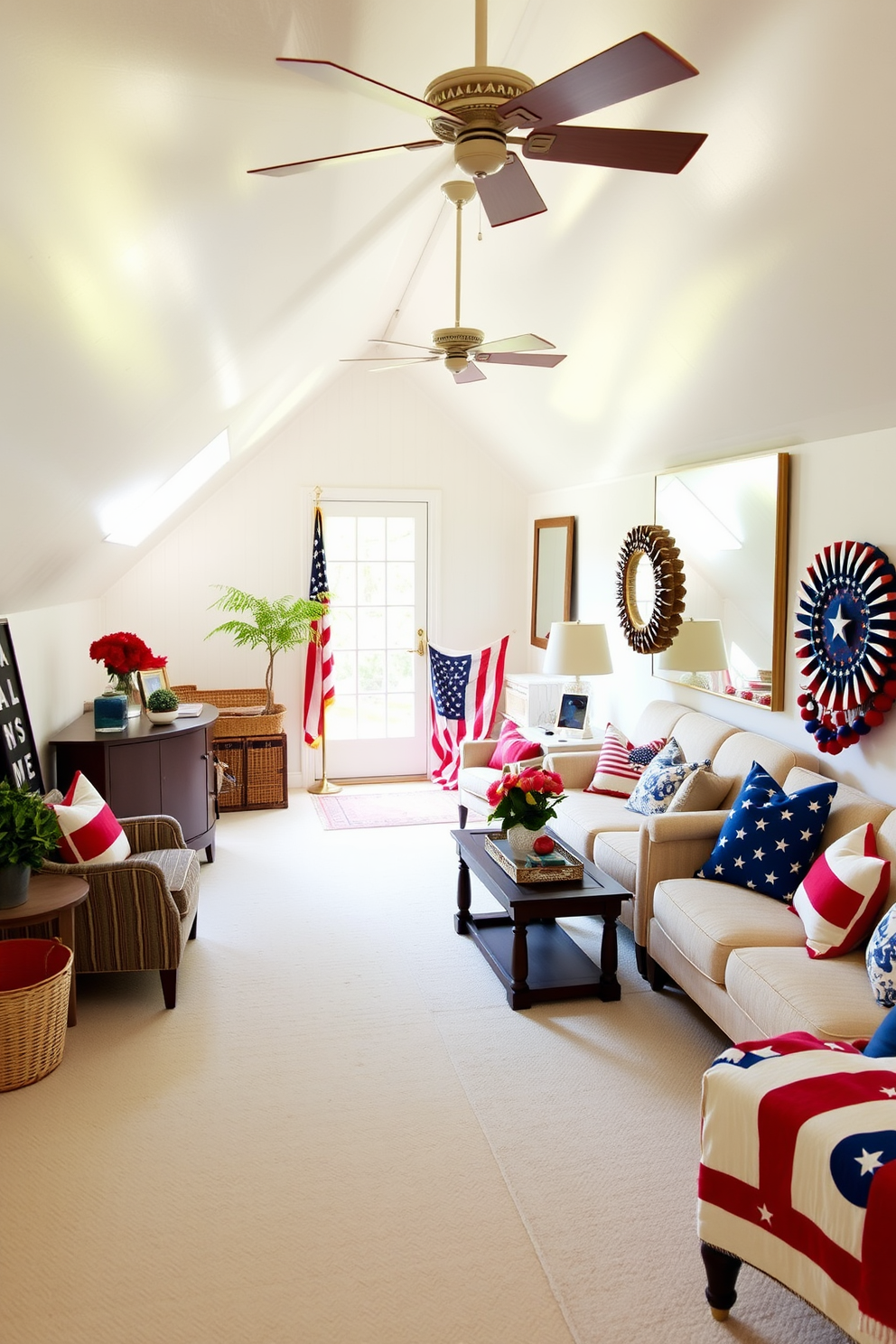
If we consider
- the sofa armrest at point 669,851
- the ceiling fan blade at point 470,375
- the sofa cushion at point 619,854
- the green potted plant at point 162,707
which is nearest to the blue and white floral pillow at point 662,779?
the sofa cushion at point 619,854

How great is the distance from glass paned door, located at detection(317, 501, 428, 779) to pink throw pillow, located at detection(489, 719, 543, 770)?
1555 mm

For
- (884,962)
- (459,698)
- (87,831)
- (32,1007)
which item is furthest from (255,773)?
(884,962)

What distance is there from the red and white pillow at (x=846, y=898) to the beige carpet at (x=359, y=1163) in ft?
2.15

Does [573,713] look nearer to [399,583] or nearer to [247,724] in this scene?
[399,583]

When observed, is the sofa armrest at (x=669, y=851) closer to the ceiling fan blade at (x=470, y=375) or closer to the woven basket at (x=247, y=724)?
the ceiling fan blade at (x=470, y=375)

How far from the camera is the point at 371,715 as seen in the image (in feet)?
25.0

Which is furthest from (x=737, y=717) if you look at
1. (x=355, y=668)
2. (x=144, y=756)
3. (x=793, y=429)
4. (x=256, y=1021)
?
(x=355, y=668)

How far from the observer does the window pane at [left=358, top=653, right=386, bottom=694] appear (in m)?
7.56

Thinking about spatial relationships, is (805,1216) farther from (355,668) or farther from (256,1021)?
(355,668)

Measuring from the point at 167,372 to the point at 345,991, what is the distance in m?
2.39

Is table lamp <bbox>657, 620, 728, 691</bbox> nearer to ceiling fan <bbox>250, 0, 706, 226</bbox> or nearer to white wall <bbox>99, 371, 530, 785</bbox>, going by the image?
white wall <bbox>99, 371, 530, 785</bbox>

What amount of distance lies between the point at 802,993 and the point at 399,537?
17.0ft

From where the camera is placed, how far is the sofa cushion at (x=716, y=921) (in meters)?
3.34

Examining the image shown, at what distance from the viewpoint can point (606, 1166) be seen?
2.85 meters
